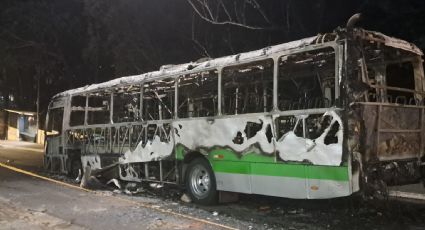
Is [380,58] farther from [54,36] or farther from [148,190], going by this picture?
[54,36]

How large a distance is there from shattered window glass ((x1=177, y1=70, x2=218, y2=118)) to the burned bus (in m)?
0.03

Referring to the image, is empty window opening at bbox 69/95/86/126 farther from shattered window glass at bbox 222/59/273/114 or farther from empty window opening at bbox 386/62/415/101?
empty window opening at bbox 386/62/415/101

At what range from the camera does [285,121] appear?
805 cm

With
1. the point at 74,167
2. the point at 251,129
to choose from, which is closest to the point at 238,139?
the point at 251,129

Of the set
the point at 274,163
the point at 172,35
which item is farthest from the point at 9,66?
the point at 274,163

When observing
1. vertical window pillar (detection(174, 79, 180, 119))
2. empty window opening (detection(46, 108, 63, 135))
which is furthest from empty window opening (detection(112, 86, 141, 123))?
empty window opening (detection(46, 108, 63, 135))

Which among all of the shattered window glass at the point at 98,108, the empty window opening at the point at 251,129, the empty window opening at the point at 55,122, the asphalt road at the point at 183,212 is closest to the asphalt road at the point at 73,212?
the asphalt road at the point at 183,212

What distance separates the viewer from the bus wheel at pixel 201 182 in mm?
9430

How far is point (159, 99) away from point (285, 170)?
4.31 m

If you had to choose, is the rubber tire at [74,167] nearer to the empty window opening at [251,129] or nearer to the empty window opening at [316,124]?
the empty window opening at [251,129]

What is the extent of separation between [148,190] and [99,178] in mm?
1892

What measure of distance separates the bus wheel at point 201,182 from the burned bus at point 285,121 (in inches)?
0.9

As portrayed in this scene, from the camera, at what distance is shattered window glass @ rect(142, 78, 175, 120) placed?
11.0 meters

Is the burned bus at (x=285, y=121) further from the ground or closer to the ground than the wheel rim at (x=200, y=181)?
further from the ground
